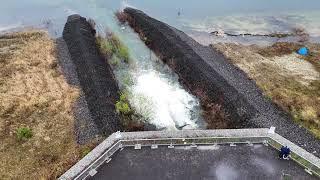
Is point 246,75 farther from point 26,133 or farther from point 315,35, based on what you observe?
point 26,133

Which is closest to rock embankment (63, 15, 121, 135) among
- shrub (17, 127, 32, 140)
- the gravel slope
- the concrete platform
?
the gravel slope

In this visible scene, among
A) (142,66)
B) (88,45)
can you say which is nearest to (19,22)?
(88,45)

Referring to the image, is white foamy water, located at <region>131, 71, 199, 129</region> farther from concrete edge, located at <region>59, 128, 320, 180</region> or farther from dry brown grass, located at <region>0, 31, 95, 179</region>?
dry brown grass, located at <region>0, 31, 95, 179</region>

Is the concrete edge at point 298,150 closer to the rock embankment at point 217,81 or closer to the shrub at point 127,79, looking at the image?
the rock embankment at point 217,81

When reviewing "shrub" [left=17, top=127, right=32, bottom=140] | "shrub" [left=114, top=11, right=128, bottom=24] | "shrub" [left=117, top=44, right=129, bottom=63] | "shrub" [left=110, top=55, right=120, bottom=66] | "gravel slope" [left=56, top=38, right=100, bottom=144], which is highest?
"shrub" [left=114, top=11, right=128, bottom=24]

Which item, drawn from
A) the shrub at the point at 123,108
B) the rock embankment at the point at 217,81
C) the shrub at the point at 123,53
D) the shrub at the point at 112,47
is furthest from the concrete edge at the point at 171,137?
the shrub at the point at 112,47

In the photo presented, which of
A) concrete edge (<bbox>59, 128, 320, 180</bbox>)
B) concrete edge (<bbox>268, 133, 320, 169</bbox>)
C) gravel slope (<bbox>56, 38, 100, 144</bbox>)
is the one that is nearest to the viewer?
concrete edge (<bbox>59, 128, 320, 180</bbox>)
